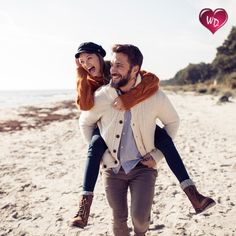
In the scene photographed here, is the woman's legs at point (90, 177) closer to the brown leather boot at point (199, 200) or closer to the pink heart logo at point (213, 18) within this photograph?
the brown leather boot at point (199, 200)

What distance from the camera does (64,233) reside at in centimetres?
538

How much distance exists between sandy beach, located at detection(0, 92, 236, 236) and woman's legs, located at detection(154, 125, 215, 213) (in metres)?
1.85

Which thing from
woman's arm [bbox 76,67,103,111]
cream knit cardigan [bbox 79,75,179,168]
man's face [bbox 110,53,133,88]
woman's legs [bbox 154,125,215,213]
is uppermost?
man's face [bbox 110,53,133,88]

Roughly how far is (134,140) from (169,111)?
45cm

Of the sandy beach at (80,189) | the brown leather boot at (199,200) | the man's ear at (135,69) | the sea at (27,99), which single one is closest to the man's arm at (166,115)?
the man's ear at (135,69)

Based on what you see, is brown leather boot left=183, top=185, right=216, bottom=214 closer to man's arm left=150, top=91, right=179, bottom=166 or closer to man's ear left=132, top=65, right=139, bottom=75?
man's arm left=150, top=91, right=179, bottom=166

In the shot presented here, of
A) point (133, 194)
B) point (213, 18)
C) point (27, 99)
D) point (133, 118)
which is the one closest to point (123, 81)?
point (133, 118)

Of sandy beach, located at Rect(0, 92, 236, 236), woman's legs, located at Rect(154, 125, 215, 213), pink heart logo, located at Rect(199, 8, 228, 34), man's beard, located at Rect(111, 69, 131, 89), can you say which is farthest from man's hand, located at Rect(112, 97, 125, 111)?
pink heart logo, located at Rect(199, 8, 228, 34)

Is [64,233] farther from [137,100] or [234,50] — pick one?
[234,50]

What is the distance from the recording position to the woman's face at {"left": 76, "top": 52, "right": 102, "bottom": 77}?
3594mm

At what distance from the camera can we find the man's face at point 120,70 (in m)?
3.42

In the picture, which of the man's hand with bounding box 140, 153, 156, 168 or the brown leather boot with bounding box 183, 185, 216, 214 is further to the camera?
the man's hand with bounding box 140, 153, 156, 168

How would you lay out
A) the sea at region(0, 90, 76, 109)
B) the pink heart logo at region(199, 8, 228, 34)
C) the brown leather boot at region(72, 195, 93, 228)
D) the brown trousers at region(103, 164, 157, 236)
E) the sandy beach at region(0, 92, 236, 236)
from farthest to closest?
1. the sea at region(0, 90, 76, 109)
2. the pink heart logo at region(199, 8, 228, 34)
3. the sandy beach at region(0, 92, 236, 236)
4. the brown trousers at region(103, 164, 157, 236)
5. the brown leather boot at region(72, 195, 93, 228)

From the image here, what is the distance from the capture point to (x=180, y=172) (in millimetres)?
3555
